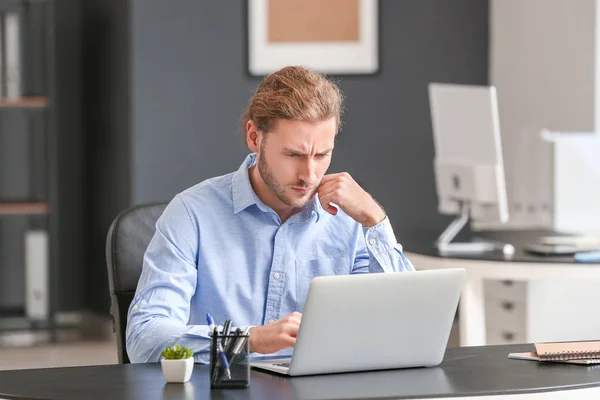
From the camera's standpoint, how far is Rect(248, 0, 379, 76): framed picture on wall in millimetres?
5957

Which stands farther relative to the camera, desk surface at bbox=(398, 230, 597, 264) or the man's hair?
desk surface at bbox=(398, 230, 597, 264)

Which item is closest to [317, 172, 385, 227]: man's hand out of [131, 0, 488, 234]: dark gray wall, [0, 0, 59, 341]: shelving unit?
[131, 0, 488, 234]: dark gray wall

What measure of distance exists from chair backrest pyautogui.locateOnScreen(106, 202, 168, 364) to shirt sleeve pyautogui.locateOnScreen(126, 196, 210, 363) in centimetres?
17

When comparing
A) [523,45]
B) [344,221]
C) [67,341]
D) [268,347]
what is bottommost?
[67,341]

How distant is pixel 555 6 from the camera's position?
582cm

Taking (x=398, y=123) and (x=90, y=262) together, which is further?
(x=90, y=262)

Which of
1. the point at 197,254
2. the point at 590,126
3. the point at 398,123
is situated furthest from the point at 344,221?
the point at 398,123

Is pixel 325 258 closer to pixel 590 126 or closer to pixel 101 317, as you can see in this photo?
pixel 590 126

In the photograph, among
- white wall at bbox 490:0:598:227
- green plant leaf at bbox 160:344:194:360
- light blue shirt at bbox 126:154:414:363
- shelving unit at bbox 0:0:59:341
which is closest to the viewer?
green plant leaf at bbox 160:344:194:360

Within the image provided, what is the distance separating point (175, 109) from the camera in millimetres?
5906

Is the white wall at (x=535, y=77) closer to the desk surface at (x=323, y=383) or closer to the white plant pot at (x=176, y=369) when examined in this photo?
the desk surface at (x=323, y=383)

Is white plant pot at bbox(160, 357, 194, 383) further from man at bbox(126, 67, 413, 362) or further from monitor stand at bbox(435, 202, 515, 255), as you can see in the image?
monitor stand at bbox(435, 202, 515, 255)

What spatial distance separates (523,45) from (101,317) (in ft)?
8.84

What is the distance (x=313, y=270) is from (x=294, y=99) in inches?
15.1
